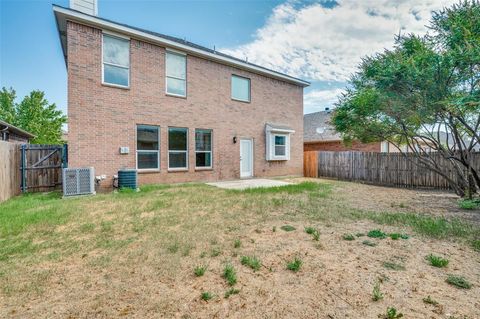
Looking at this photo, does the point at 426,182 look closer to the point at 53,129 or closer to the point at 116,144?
the point at 116,144

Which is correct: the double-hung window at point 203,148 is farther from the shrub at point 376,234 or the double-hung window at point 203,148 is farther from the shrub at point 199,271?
the shrub at point 199,271

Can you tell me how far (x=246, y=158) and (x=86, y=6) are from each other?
9.48 meters

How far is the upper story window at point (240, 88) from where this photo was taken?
42.1ft

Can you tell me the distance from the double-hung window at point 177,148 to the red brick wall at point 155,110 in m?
0.23

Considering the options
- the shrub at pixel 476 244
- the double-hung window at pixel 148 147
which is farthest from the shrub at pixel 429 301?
the double-hung window at pixel 148 147

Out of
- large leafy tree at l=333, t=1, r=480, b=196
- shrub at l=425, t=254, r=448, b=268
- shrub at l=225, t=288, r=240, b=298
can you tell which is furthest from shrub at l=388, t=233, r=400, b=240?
large leafy tree at l=333, t=1, r=480, b=196

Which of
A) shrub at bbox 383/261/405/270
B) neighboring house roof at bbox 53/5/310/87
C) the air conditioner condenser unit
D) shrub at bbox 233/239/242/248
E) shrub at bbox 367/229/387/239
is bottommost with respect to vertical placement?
shrub at bbox 383/261/405/270

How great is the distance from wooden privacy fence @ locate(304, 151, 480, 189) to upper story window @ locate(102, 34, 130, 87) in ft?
38.6

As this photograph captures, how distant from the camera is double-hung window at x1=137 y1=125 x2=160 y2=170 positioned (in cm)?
985

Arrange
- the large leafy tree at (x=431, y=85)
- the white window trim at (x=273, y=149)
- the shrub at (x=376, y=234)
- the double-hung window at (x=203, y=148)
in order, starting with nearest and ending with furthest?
the shrub at (x=376, y=234)
the large leafy tree at (x=431, y=85)
the double-hung window at (x=203, y=148)
the white window trim at (x=273, y=149)

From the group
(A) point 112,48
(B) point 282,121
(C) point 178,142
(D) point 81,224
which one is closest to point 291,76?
(B) point 282,121

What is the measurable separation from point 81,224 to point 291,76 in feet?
44.0

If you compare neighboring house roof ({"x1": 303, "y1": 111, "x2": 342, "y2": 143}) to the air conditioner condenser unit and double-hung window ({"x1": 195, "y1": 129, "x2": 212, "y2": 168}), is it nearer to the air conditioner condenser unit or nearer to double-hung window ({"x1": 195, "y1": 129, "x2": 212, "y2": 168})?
double-hung window ({"x1": 195, "y1": 129, "x2": 212, "y2": 168})

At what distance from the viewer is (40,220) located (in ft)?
16.8
